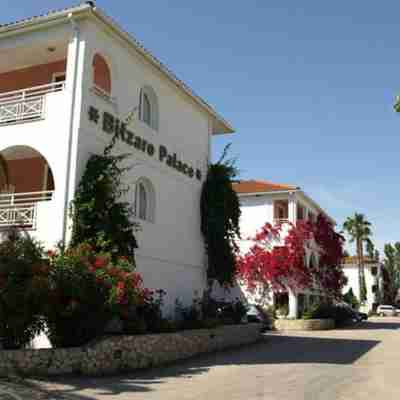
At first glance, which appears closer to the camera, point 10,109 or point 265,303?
point 10,109

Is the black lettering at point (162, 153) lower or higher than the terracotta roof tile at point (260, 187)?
lower

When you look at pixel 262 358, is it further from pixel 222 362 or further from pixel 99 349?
pixel 99 349

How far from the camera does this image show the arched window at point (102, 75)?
686 inches

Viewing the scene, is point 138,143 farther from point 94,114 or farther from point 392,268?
point 392,268

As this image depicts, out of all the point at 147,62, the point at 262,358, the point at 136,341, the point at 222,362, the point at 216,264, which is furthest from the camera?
the point at 216,264

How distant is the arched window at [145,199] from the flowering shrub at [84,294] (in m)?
5.01

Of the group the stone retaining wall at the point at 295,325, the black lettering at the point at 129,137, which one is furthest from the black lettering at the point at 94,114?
the stone retaining wall at the point at 295,325

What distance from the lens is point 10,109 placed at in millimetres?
16219

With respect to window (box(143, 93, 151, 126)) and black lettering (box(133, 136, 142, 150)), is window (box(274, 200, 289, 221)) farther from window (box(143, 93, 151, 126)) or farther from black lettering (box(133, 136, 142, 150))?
black lettering (box(133, 136, 142, 150))

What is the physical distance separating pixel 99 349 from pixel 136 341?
1.33 meters

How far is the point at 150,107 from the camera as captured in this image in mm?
19047

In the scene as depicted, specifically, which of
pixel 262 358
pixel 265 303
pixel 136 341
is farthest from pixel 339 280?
pixel 136 341

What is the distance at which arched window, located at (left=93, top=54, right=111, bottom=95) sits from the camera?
17.4 m

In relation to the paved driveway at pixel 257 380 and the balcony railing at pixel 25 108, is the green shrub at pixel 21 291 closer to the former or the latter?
the paved driveway at pixel 257 380
